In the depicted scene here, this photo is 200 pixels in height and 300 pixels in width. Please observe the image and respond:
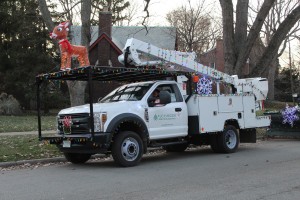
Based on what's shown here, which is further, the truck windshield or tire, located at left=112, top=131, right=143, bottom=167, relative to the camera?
the truck windshield

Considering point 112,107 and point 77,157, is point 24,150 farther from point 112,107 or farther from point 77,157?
point 112,107

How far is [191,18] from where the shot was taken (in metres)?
35.8

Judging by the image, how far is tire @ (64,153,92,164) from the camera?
11.2 meters

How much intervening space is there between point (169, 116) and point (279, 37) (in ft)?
28.8

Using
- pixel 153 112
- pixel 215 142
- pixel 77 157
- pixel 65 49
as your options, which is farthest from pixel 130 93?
pixel 215 142

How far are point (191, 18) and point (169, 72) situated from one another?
82.6 ft

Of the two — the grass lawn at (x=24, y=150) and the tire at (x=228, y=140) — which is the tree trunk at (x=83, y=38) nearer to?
the grass lawn at (x=24, y=150)

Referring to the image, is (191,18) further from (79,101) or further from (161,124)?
(161,124)

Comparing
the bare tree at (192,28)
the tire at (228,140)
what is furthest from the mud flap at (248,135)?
the bare tree at (192,28)

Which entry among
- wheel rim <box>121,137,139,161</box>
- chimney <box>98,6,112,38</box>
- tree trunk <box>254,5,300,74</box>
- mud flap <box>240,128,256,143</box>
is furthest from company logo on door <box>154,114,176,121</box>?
chimney <box>98,6,112,38</box>

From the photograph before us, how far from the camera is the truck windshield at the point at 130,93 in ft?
35.9

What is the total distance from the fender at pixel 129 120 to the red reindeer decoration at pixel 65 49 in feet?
6.54

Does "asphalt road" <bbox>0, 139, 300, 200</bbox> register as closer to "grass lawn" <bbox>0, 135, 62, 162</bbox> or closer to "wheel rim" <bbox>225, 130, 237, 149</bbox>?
"wheel rim" <bbox>225, 130, 237, 149</bbox>

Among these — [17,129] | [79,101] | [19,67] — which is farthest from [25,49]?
[79,101]
